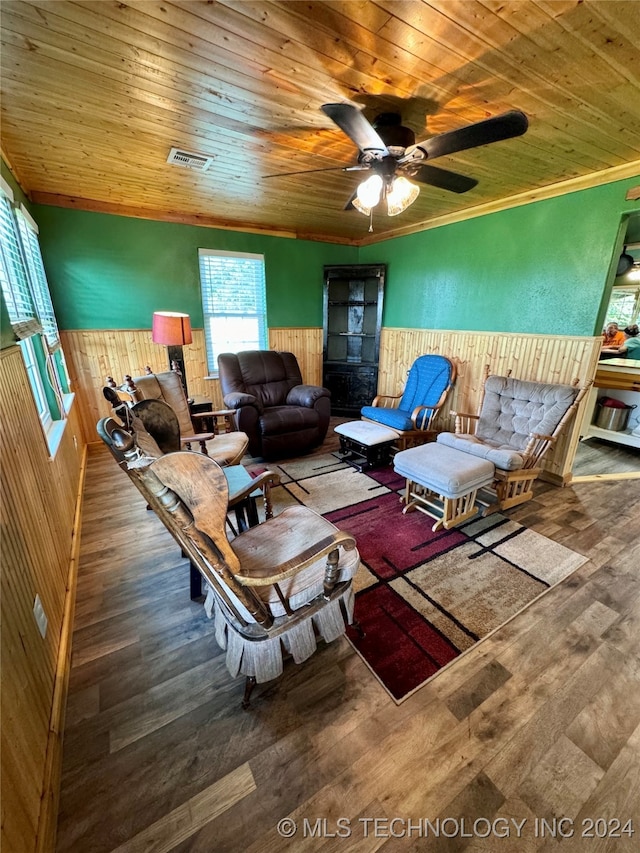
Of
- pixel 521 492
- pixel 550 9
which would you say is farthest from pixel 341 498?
pixel 550 9

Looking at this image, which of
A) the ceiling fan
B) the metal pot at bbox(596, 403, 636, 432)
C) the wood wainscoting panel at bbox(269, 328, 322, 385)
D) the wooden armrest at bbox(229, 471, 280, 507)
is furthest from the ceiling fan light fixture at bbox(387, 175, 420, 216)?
the metal pot at bbox(596, 403, 636, 432)

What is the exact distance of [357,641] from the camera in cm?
164

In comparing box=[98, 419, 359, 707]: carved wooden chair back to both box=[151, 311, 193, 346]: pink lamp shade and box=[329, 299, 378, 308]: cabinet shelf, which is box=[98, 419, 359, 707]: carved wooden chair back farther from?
box=[329, 299, 378, 308]: cabinet shelf

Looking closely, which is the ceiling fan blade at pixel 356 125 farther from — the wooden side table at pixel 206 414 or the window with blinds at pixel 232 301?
the window with blinds at pixel 232 301

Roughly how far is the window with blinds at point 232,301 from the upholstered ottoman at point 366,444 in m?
2.14

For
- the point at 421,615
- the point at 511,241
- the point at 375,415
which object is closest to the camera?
the point at 421,615

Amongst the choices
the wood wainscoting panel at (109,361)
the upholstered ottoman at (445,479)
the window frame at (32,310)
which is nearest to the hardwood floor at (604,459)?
the upholstered ottoman at (445,479)

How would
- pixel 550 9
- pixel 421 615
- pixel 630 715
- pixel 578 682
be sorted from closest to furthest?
pixel 550 9 < pixel 630 715 < pixel 578 682 < pixel 421 615

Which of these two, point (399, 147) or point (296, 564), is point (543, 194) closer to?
point (399, 147)

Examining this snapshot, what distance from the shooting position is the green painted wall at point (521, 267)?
8.98ft

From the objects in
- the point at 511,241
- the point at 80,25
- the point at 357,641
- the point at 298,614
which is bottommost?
the point at 357,641

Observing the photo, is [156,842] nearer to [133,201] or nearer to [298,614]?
[298,614]

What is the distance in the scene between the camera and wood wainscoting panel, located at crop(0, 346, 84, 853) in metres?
0.91

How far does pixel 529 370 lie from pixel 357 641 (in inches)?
117
